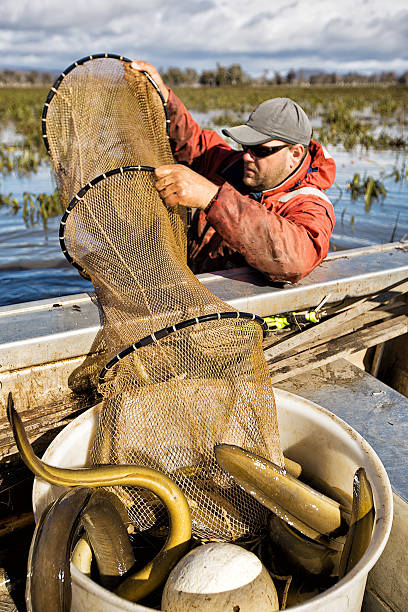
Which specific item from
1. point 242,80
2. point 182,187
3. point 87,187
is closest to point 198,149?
point 182,187

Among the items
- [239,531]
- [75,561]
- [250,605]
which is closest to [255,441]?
[239,531]

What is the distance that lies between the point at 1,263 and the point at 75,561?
504cm

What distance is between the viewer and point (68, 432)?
2.06m

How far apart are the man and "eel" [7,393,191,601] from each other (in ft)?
4.58

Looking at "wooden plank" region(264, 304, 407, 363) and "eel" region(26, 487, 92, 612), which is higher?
"wooden plank" region(264, 304, 407, 363)

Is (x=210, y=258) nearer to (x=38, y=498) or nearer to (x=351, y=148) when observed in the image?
(x=38, y=498)

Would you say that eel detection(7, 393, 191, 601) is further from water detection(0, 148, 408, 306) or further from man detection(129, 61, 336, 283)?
water detection(0, 148, 408, 306)

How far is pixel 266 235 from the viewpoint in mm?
2701

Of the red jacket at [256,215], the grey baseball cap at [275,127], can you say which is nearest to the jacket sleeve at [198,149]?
the red jacket at [256,215]

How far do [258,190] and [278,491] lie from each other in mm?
2159

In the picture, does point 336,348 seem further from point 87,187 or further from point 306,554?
point 87,187

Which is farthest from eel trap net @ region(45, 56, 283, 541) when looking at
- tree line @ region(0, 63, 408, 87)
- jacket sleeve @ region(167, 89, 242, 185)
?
tree line @ region(0, 63, 408, 87)

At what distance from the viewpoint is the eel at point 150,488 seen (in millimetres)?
1724

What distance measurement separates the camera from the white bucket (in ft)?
4.86
